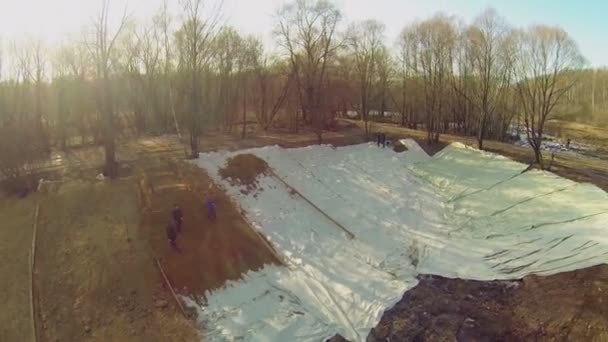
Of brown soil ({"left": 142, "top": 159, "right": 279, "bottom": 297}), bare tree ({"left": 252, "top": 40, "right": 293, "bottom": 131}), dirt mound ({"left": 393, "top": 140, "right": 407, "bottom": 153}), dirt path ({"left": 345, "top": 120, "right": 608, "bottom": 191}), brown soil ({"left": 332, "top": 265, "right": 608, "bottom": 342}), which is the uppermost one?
bare tree ({"left": 252, "top": 40, "right": 293, "bottom": 131})

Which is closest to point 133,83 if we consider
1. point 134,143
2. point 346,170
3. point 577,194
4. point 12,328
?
point 134,143

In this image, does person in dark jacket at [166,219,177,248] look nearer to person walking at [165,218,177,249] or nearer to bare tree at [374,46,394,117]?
person walking at [165,218,177,249]

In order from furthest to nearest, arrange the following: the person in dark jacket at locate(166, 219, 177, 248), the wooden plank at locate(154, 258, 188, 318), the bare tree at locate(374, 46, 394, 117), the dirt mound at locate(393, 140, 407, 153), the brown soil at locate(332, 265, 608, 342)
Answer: the bare tree at locate(374, 46, 394, 117) → the dirt mound at locate(393, 140, 407, 153) → the person in dark jacket at locate(166, 219, 177, 248) → the wooden plank at locate(154, 258, 188, 318) → the brown soil at locate(332, 265, 608, 342)

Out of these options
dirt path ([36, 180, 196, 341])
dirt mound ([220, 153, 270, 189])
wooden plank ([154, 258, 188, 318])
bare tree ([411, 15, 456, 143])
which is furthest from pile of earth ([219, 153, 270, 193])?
bare tree ([411, 15, 456, 143])

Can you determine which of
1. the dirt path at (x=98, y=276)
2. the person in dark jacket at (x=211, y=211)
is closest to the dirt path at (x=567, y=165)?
the person in dark jacket at (x=211, y=211)

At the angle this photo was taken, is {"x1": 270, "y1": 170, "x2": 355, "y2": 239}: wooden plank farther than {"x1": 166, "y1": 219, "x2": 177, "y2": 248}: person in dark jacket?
Yes

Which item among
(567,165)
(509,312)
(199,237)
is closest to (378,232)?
(509,312)
